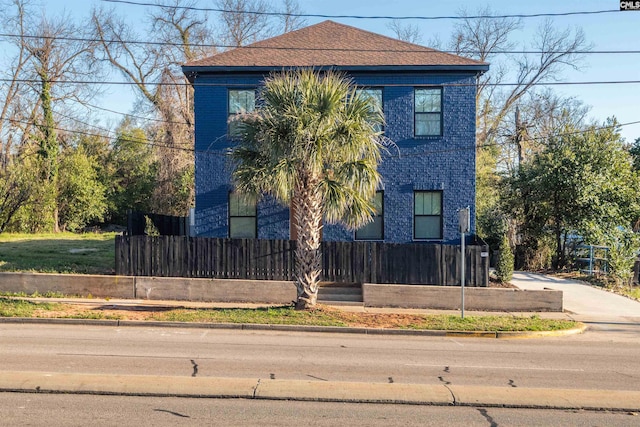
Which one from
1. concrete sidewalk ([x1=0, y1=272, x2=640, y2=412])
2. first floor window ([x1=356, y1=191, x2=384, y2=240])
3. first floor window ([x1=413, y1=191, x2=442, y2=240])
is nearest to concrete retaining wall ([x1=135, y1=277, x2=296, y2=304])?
first floor window ([x1=356, y1=191, x2=384, y2=240])

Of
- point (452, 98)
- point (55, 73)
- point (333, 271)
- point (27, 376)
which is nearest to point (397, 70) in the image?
point (452, 98)

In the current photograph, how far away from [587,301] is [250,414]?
49.8 feet

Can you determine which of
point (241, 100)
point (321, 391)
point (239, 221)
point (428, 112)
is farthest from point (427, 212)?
point (321, 391)

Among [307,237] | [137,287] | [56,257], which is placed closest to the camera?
[307,237]

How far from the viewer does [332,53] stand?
22.6m

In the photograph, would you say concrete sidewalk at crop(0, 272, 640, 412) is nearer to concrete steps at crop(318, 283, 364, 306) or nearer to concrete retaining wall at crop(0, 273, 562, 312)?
concrete retaining wall at crop(0, 273, 562, 312)

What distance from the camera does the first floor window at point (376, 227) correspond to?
2202 centimetres

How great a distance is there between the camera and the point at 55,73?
42094mm

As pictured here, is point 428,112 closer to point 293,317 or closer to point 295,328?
point 293,317

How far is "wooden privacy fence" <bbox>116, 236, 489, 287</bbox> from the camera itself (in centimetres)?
1939

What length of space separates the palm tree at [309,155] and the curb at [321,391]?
6943 mm

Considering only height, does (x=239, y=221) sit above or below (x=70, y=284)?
above

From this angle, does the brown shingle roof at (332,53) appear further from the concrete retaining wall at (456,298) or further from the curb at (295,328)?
the curb at (295,328)

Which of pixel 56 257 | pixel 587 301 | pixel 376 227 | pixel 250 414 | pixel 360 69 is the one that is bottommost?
pixel 250 414
